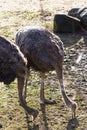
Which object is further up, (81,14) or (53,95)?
(81,14)

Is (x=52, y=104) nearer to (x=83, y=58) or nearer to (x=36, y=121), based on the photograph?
(x=36, y=121)

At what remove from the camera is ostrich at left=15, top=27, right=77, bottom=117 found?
4758 mm

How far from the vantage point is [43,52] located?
4.83 metres

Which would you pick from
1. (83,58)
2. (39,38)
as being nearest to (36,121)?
(39,38)

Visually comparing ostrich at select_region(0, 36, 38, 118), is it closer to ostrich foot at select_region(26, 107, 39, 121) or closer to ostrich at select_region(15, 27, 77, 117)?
ostrich foot at select_region(26, 107, 39, 121)

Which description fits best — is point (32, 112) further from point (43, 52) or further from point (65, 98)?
point (43, 52)

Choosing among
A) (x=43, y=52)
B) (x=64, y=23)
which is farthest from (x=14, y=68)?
(x=64, y=23)

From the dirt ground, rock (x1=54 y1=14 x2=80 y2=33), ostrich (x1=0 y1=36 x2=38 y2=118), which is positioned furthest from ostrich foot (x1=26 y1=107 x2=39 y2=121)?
rock (x1=54 y1=14 x2=80 y2=33)

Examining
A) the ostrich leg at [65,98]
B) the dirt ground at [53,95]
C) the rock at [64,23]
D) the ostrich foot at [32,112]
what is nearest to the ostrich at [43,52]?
the ostrich leg at [65,98]

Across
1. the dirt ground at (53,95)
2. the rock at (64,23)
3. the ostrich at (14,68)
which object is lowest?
the dirt ground at (53,95)

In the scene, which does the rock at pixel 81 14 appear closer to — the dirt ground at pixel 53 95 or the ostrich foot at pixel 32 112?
the dirt ground at pixel 53 95

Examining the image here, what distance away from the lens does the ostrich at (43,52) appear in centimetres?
476

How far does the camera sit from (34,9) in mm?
9500

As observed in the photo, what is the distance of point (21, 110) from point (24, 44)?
2.79ft
